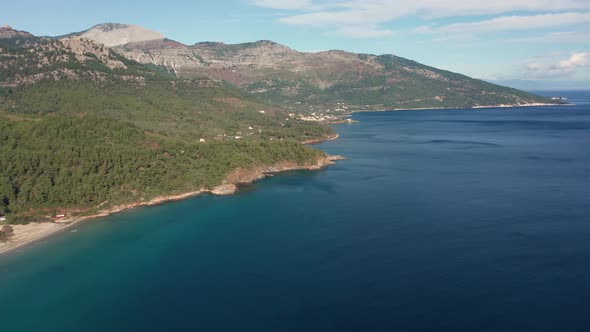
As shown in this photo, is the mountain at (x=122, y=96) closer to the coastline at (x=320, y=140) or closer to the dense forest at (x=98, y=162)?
the coastline at (x=320, y=140)

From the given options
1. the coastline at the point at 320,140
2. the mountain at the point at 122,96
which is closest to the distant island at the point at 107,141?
the mountain at the point at 122,96

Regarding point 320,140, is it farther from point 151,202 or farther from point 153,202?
point 151,202

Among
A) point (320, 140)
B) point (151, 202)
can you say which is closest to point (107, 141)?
point (151, 202)

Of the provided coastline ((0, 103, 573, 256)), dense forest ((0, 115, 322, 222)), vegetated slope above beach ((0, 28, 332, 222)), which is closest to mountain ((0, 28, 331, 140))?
vegetated slope above beach ((0, 28, 332, 222))

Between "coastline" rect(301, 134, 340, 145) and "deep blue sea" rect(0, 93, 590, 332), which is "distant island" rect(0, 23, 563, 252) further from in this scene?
"deep blue sea" rect(0, 93, 590, 332)

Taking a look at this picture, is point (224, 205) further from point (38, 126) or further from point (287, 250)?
point (38, 126)

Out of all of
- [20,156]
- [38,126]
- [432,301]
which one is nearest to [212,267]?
[432,301]
